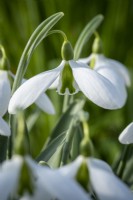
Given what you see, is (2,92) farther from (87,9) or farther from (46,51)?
(87,9)

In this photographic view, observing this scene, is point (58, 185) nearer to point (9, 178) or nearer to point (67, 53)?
point (9, 178)

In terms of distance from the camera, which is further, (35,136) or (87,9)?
(87,9)

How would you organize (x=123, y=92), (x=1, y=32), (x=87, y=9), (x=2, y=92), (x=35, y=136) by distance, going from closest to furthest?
1. (x=2, y=92)
2. (x=123, y=92)
3. (x=35, y=136)
4. (x=1, y=32)
5. (x=87, y=9)

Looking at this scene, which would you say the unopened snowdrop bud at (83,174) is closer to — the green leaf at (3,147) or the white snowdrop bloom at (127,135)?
the white snowdrop bloom at (127,135)

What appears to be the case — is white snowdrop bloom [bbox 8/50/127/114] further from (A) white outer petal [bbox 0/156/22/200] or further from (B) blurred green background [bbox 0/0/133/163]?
(B) blurred green background [bbox 0/0/133/163]

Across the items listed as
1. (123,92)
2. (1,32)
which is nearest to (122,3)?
(1,32)

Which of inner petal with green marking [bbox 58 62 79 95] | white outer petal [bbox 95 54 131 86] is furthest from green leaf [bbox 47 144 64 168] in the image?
white outer petal [bbox 95 54 131 86]

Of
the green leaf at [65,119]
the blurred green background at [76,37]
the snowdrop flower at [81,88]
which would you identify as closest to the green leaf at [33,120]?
the green leaf at [65,119]

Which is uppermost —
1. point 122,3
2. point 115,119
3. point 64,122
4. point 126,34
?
point 64,122
